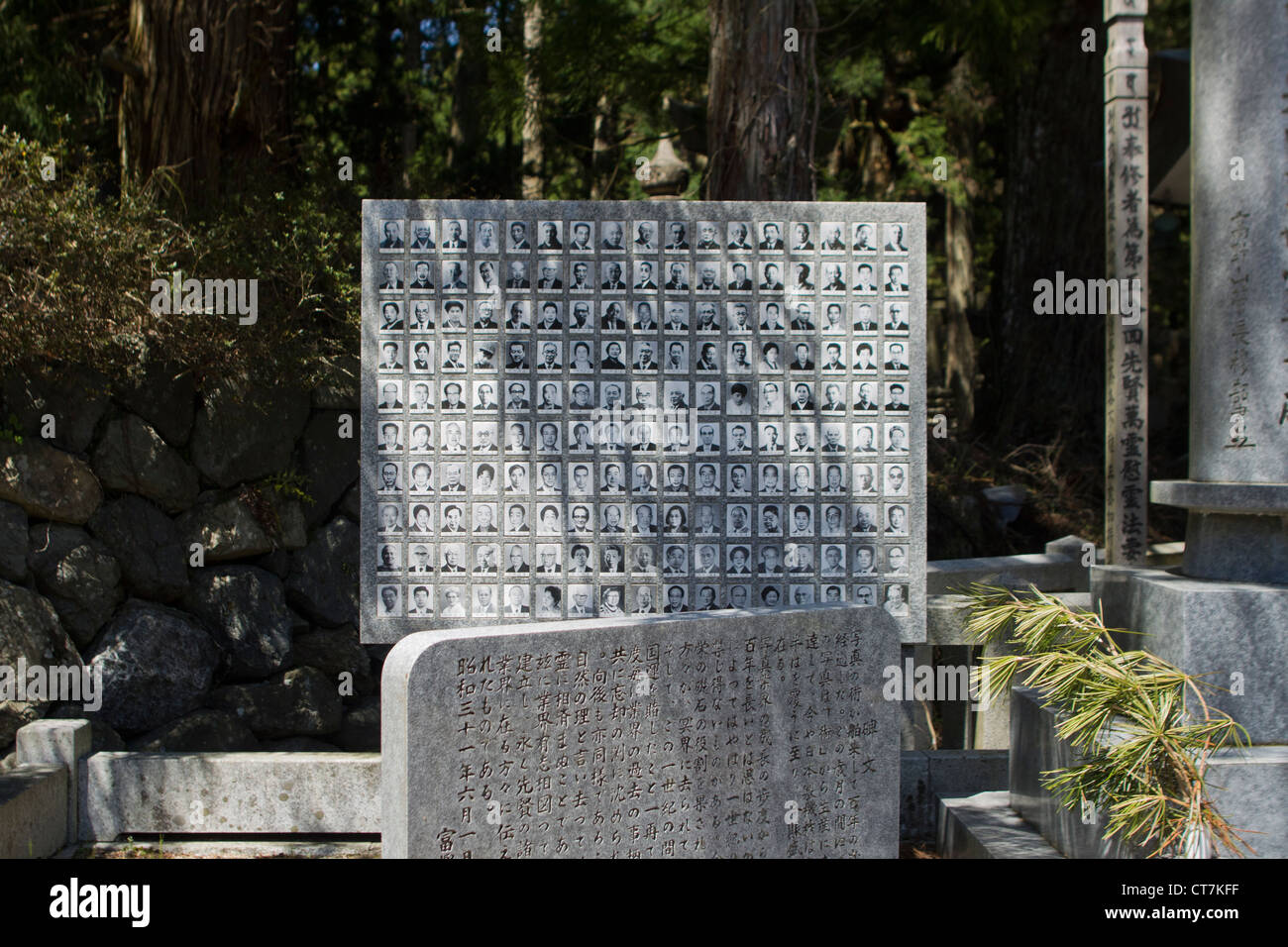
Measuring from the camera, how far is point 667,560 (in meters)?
4.97

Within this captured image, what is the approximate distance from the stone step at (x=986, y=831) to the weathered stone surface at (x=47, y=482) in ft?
15.4

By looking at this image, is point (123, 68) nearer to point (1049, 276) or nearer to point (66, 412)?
point (66, 412)

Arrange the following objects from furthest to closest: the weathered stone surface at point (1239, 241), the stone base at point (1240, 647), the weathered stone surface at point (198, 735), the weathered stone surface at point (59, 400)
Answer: the weathered stone surface at point (198, 735)
the weathered stone surface at point (59, 400)
the weathered stone surface at point (1239, 241)
the stone base at point (1240, 647)

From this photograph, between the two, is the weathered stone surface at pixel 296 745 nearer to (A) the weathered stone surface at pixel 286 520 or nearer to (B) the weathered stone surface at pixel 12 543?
(A) the weathered stone surface at pixel 286 520

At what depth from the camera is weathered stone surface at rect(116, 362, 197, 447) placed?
6031mm

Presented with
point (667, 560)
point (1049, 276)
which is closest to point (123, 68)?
point (667, 560)

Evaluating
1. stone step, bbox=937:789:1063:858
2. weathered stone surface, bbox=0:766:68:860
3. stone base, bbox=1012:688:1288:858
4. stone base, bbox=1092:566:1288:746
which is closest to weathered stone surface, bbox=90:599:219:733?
weathered stone surface, bbox=0:766:68:860

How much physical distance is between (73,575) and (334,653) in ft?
4.73

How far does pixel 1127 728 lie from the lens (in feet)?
13.8

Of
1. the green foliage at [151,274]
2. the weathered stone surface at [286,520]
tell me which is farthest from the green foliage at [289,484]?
the green foliage at [151,274]

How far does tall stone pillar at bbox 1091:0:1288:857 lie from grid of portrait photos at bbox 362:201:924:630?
4.00ft

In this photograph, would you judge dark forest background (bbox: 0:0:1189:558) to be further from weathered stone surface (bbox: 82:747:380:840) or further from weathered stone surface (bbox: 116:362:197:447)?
weathered stone surface (bbox: 82:747:380:840)

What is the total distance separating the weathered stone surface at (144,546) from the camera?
233 inches

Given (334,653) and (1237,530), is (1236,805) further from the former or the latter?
(334,653)
